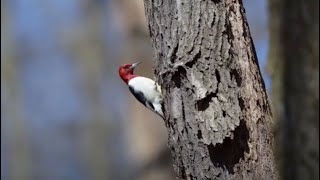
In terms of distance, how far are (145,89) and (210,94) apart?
2.94 feet

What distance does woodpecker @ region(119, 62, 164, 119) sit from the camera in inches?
117

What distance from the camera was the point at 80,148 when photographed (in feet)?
29.5

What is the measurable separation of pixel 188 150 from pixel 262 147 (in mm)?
231

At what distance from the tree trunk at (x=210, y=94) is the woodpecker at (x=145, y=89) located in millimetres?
297

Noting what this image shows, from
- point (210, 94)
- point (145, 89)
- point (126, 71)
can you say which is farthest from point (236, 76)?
point (126, 71)

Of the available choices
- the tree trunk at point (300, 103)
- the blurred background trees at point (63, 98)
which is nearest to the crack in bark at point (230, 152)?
the tree trunk at point (300, 103)

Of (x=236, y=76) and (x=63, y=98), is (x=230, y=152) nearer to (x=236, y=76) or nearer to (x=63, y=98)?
(x=236, y=76)

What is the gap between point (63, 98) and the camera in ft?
32.3

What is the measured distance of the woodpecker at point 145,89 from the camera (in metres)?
2.98

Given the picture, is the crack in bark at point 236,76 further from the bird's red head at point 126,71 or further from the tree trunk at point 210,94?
the bird's red head at point 126,71

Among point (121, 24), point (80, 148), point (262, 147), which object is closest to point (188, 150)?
point (262, 147)

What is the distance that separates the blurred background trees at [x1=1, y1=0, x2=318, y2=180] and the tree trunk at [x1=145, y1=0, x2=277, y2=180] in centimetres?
317

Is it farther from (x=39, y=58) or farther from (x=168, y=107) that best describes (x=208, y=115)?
(x=39, y=58)

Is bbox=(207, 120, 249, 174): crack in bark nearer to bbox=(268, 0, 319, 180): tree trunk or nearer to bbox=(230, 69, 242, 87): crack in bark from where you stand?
bbox=(230, 69, 242, 87): crack in bark
